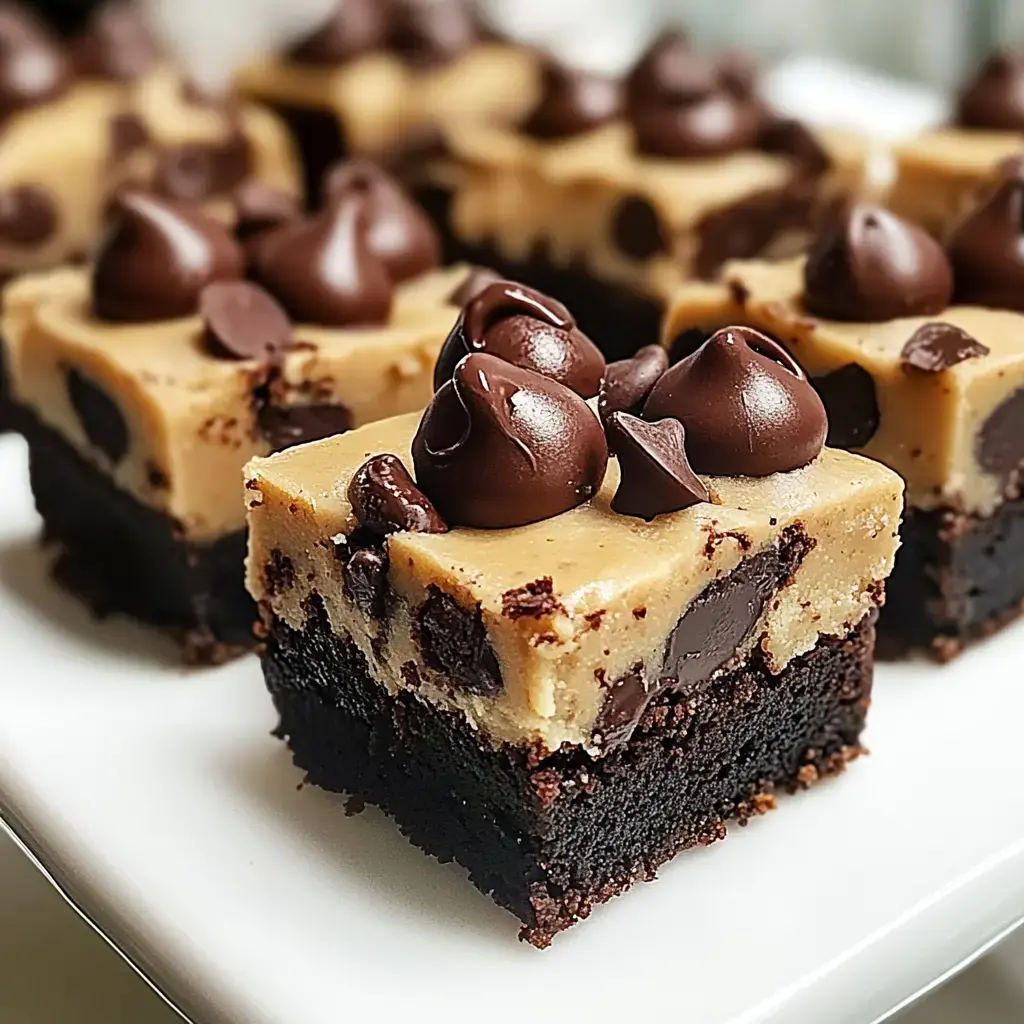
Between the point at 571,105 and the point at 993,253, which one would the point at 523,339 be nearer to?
the point at 993,253

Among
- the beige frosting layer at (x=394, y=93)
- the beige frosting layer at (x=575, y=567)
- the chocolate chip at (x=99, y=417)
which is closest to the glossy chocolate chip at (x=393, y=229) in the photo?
the chocolate chip at (x=99, y=417)

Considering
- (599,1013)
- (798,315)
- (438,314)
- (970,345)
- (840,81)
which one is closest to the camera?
(599,1013)

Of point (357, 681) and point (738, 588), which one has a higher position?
point (738, 588)

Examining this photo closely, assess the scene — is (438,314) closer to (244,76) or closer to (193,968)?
(193,968)

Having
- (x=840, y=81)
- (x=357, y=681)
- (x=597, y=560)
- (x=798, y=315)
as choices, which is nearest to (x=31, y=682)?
(x=357, y=681)

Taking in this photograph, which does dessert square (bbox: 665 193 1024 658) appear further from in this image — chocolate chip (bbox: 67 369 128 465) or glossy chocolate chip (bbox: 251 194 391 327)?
chocolate chip (bbox: 67 369 128 465)

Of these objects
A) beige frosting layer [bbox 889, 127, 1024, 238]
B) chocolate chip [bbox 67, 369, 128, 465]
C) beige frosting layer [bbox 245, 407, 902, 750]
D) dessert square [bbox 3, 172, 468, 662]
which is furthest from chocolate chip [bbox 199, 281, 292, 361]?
beige frosting layer [bbox 889, 127, 1024, 238]

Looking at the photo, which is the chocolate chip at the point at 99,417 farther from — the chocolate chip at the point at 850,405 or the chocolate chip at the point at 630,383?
the chocolate chip at the point at 850,405

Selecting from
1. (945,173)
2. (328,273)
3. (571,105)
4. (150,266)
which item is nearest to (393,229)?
(328,273)
